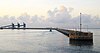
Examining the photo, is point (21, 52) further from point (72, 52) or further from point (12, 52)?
point (72, 52)

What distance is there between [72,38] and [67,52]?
29104 millimetres

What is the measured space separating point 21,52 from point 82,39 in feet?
101

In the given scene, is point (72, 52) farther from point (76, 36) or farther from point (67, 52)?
point (76, 36)

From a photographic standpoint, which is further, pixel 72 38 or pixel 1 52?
pixel 72 38

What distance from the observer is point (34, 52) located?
163 feet

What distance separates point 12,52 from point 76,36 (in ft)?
108

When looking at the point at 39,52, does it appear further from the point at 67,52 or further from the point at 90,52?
the point at 90,52

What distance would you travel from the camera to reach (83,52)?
50.1m

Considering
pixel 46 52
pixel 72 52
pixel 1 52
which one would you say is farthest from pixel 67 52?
pixel 1 52

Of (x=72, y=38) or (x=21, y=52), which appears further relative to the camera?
(x=72, y=38)

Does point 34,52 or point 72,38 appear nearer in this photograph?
point 34,52

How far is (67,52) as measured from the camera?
49938 mm

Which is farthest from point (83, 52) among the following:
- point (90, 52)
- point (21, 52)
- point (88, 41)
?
point (88, 41)

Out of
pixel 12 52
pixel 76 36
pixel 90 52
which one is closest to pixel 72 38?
pixel 76 36
